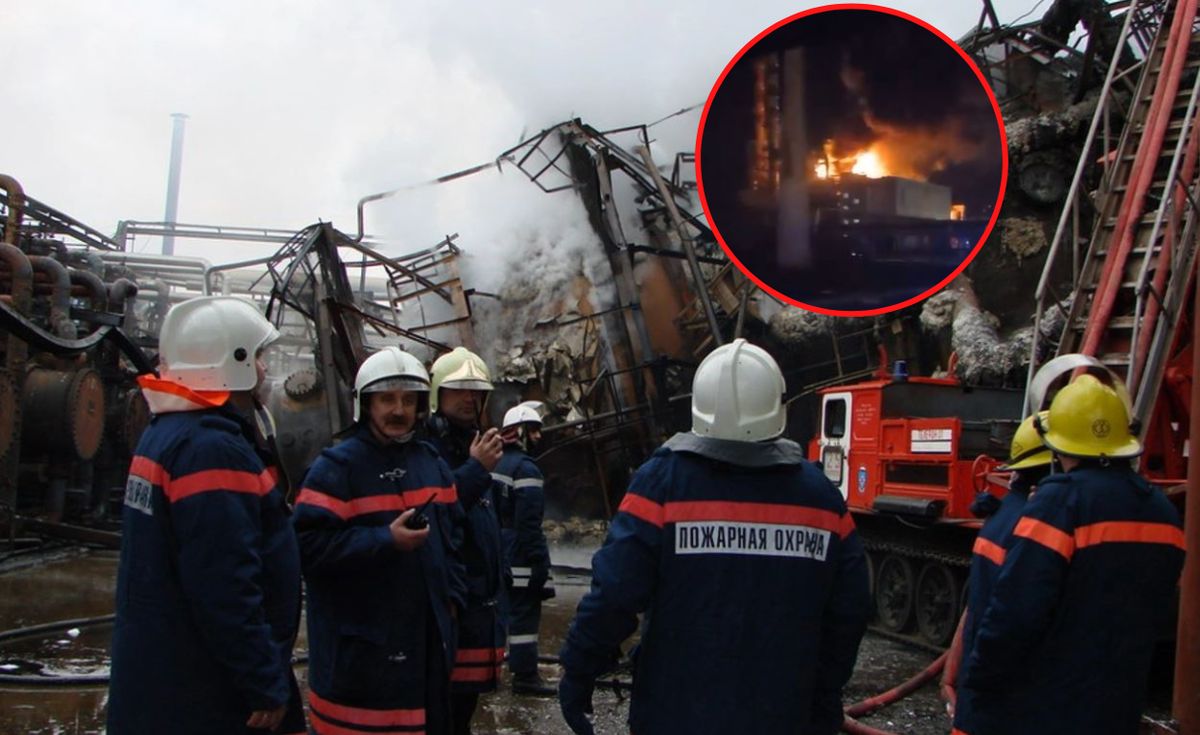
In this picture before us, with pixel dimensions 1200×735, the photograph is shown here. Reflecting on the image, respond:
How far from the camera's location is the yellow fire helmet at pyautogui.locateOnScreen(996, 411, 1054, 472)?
11.4 feet

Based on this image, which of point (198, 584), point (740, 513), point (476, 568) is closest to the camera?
point (198, 584)

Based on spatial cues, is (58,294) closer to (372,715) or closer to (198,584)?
(372,715)

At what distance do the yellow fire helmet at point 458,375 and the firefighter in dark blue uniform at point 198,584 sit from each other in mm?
1658

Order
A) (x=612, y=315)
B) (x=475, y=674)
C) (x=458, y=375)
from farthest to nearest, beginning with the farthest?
(x=612, y=315), (x=458, y=375), (x=475, y=674)

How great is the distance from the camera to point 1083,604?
2.82 m

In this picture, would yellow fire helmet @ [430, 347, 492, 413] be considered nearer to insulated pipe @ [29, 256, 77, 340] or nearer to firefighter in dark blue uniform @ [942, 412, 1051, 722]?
firefighter in dark blue uniform @ [942, 412, 1051, 722]

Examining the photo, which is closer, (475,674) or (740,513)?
(740,513)

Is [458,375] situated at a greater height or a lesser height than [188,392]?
greater

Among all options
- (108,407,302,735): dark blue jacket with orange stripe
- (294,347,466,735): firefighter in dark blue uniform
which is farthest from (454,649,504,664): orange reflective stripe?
(108,407,302,735): dark blue jacket with orange stripe

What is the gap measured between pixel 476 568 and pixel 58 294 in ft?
27.8

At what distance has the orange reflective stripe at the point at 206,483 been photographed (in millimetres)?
2535

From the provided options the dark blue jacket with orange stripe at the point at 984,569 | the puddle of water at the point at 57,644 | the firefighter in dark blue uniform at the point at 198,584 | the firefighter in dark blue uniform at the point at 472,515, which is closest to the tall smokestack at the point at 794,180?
the firefighter in dark blue uniform at the point at 472,515

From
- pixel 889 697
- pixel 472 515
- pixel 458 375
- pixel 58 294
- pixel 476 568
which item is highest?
pixel 58 294

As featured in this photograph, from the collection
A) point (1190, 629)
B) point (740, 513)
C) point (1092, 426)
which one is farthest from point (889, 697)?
point (740, 513)
